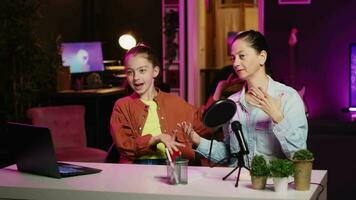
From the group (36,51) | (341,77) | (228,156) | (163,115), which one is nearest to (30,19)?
(36,51)

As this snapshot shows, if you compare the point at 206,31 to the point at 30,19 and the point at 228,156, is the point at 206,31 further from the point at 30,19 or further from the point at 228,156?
the point at 228,156

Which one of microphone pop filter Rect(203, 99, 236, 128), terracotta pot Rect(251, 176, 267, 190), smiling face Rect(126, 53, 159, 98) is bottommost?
terracotta pot Rect(251, 176, 267, 190)

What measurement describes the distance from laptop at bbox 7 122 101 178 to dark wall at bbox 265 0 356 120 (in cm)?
462

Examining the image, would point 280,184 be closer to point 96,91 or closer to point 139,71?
point 139,71

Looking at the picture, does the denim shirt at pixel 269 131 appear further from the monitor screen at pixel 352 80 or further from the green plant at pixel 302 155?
the monitor screen at pixel 352 80

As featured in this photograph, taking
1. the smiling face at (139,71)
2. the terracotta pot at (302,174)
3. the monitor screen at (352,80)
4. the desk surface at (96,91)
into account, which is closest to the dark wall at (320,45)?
the monitor screen at (352,80)

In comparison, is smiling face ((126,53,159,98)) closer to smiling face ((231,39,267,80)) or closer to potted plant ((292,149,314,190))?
smiling face ((231,39,267,80))

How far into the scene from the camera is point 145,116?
11.7 ft

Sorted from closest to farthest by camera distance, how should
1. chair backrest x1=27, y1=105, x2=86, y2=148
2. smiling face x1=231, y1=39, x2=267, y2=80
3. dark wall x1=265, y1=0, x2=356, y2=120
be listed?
smiling face x1=231, y1=39, x2=267, y2=80
chair backrest x1=27, y1=105, x2=86, y2=148
dark wall x1=265, y1=0, x2=356, y2=120

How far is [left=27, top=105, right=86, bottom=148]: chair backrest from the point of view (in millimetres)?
5652

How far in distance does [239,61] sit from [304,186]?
678 mm

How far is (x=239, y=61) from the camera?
10.1ft

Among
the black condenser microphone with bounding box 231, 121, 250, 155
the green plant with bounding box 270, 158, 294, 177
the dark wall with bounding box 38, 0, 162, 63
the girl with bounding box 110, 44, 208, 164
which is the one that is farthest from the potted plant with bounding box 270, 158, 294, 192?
the dark wall with bounding box 38, 0, 162, 63

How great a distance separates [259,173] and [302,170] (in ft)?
0.54
